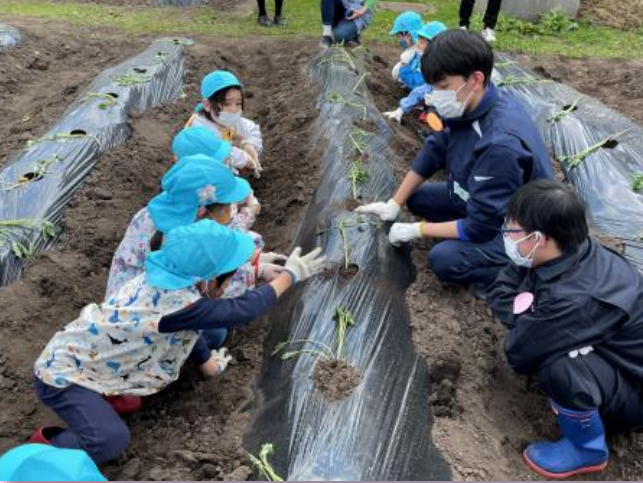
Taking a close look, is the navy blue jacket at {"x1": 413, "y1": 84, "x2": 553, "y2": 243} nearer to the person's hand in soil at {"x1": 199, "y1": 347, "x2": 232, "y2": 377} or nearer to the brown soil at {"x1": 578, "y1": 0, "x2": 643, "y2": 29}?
the person's hand in soil at {"x1": 199, "y1": 347, "x2": 232, "y2": 377}

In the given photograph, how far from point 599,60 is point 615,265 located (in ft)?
22.6

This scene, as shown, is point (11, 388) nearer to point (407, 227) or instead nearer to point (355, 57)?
point (407, 227)

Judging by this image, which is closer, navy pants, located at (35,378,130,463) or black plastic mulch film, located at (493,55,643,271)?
navy pants, located at (35,378,130,463)

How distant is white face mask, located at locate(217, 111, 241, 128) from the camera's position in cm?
457

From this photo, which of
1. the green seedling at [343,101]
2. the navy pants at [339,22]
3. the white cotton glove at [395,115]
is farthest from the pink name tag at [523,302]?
the navy pants at [339,22]

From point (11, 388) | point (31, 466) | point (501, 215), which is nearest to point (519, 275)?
point (501, 215)

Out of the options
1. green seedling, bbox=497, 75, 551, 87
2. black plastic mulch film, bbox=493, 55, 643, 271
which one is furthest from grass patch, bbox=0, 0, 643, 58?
black plastic mulch film, bbox=493, 55, 643, 271

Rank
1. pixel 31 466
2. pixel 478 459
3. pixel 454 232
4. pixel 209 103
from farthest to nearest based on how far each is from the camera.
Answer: pixel 209 103, pixel 454 232, pixel 478 459, pixel 31 466

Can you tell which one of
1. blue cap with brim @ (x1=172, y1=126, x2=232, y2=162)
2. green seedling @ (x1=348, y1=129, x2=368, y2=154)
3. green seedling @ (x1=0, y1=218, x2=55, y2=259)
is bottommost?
green seedling @ (x1=0, y1=218, x2=55, y2=259)

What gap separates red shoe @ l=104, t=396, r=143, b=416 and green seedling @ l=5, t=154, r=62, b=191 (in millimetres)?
2325

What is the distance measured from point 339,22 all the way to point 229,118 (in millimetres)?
4455

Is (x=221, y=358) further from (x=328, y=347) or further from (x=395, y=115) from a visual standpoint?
(x=395, y=115)

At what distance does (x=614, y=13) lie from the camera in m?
10.5

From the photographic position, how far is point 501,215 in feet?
10.7
